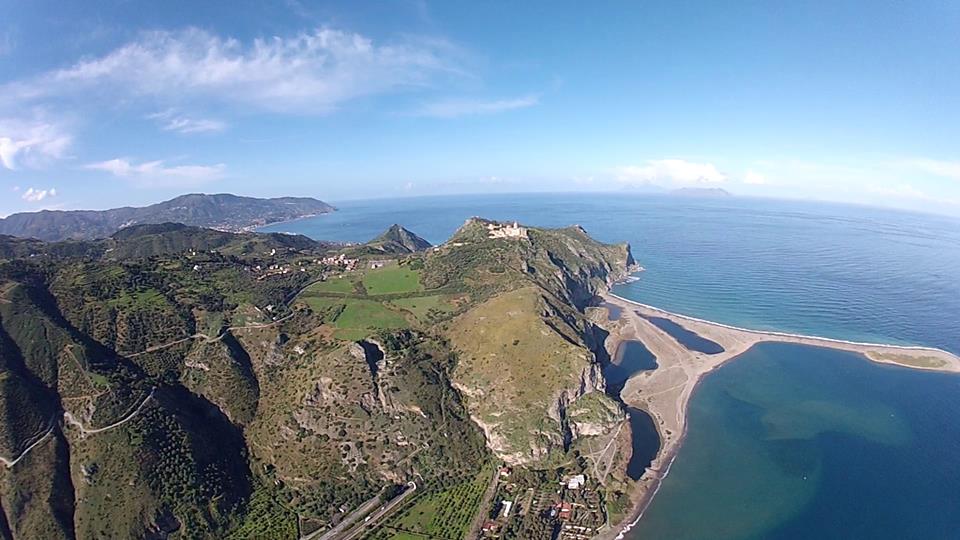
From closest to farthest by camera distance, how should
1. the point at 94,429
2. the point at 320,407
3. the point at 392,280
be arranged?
1. the point at 94,429
2. the point at 320,407
3. the point at 392,280

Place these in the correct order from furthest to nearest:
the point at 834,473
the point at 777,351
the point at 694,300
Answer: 1. the point at 694,300
2. the point at 777,351
3. the point at 834,473

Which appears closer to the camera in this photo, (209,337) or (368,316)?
(209,337)

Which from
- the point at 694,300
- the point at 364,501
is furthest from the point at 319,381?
the point at 694,300

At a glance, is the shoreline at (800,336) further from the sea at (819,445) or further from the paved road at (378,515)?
the paved road at (378,515)

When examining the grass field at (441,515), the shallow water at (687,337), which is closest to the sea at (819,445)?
the shallow water at (687,337)

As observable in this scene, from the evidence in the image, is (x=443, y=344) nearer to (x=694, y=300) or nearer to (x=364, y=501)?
(x=364, y=501)

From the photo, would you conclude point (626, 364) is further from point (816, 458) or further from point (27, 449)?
point (27, 449)

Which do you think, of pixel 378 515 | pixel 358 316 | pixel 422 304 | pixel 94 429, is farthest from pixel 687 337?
pixel 94 429
